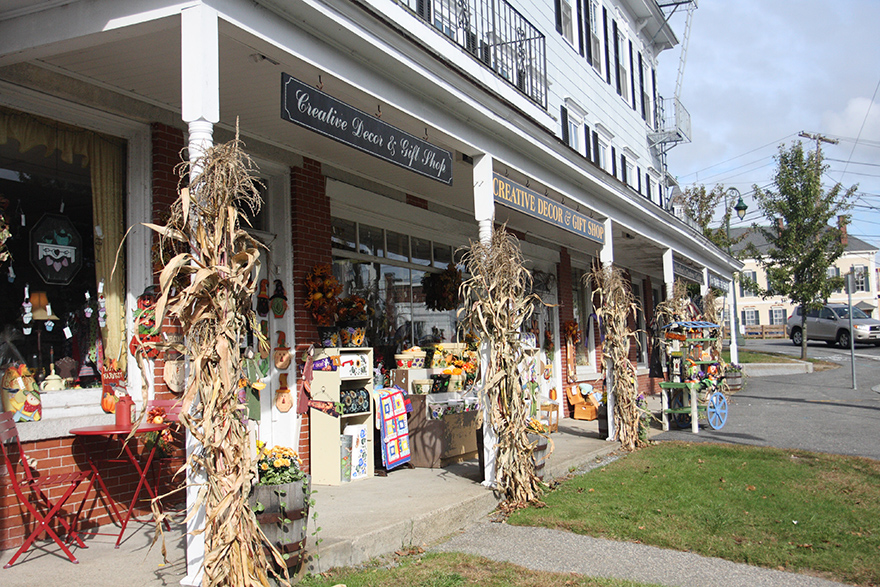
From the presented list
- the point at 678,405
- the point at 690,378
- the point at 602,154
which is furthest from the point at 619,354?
the point at 602,154

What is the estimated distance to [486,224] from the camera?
713 centimetres

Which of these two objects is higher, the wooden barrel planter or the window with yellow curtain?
the window with yellow curtain

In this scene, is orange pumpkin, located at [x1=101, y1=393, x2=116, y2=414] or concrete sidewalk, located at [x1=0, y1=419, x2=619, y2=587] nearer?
concrete sidewalk, located at [x1=0, y1=419, x2=619, y2=587]

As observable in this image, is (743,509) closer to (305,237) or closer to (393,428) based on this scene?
(393,428)

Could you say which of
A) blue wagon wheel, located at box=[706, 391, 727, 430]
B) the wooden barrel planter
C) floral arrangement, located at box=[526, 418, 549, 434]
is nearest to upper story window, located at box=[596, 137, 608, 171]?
blue wagon wheel, located at box=[706, 391, 727, 430]

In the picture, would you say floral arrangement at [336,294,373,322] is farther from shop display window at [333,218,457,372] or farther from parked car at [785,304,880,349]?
parked car at [785,304,880,349]

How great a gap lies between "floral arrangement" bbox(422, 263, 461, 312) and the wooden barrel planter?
5.94 m

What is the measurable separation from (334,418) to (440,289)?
3392 mm

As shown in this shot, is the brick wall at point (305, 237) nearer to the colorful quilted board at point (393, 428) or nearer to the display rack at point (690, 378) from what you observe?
the colorful quilted board at point (393, 428)

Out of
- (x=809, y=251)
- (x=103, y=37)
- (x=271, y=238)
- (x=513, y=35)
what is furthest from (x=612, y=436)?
(x=809, y=251)

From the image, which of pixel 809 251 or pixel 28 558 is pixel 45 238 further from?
pixel 809 251

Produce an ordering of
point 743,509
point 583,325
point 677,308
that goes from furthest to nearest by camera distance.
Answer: point 583,325 → point 677,308 → point 743,509

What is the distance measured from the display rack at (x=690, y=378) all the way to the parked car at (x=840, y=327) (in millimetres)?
21705

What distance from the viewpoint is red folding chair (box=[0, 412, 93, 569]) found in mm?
4438
